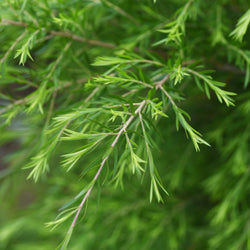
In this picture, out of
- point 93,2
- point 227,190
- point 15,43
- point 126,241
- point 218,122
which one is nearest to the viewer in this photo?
point 15,43

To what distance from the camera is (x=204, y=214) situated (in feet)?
5.68

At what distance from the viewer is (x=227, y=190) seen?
135cm

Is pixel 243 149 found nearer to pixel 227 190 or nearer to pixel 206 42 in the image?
pixel 227 190

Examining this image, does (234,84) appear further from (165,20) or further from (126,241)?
(126,241)

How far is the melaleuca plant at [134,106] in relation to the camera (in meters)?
0.80

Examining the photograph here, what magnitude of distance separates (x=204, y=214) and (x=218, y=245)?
43cm

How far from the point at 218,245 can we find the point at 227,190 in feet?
0.77

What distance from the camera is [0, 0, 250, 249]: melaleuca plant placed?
0.80 metres

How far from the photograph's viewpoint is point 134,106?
2.71ft

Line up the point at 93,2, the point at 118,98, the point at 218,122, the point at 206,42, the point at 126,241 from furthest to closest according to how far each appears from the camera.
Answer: the point at 126,241 → the point at 218,122 → the point at 206,42 → the point at 93,2 → the point at 118,98

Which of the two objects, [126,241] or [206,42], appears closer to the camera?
[206,42]

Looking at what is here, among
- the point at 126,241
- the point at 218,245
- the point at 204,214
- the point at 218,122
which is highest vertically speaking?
the point at 218,122

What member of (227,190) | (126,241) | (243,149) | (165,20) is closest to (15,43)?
(165,20)

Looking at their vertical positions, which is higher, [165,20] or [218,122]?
[165,20]
